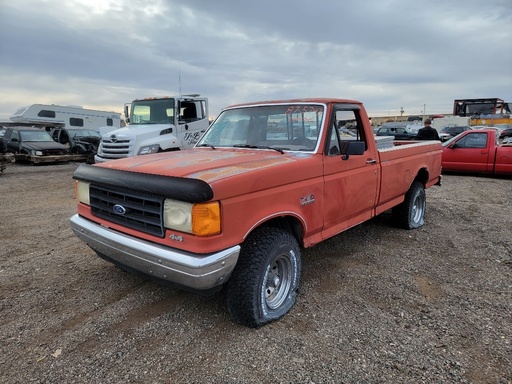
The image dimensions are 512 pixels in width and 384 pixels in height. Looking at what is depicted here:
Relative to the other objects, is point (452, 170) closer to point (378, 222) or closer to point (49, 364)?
point (378, 222)

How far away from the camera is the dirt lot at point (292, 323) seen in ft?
7.98

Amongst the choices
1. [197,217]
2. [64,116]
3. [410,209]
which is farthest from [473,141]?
[64,116]

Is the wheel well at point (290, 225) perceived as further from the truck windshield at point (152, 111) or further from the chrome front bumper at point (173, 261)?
the truck windshield at point (152, 111)

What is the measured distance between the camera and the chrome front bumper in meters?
2.40

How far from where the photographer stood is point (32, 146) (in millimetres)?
15516

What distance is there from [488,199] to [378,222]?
3809mm

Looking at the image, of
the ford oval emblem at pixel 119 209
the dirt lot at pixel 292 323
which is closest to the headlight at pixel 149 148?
the dirt lot at pixel 292 323

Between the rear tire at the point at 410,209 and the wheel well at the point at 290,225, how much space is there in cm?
288

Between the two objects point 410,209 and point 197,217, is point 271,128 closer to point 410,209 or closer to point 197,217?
point 197,217

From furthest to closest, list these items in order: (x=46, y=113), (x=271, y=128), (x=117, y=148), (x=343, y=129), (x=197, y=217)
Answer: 1. (x=46, y=113)
2. (x=117, y=148)
3. (x=343, y=129)
4. (x=271, y=128)
5. (x=197, y=217)

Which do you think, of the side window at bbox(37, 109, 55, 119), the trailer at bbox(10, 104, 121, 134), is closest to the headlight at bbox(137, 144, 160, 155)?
the trailer at bbox(10, 104, 121, 134)

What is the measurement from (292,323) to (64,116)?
78.4 feet

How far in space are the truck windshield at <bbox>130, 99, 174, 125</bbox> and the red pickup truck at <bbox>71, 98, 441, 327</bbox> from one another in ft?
23.5

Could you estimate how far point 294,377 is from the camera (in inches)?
93.2
